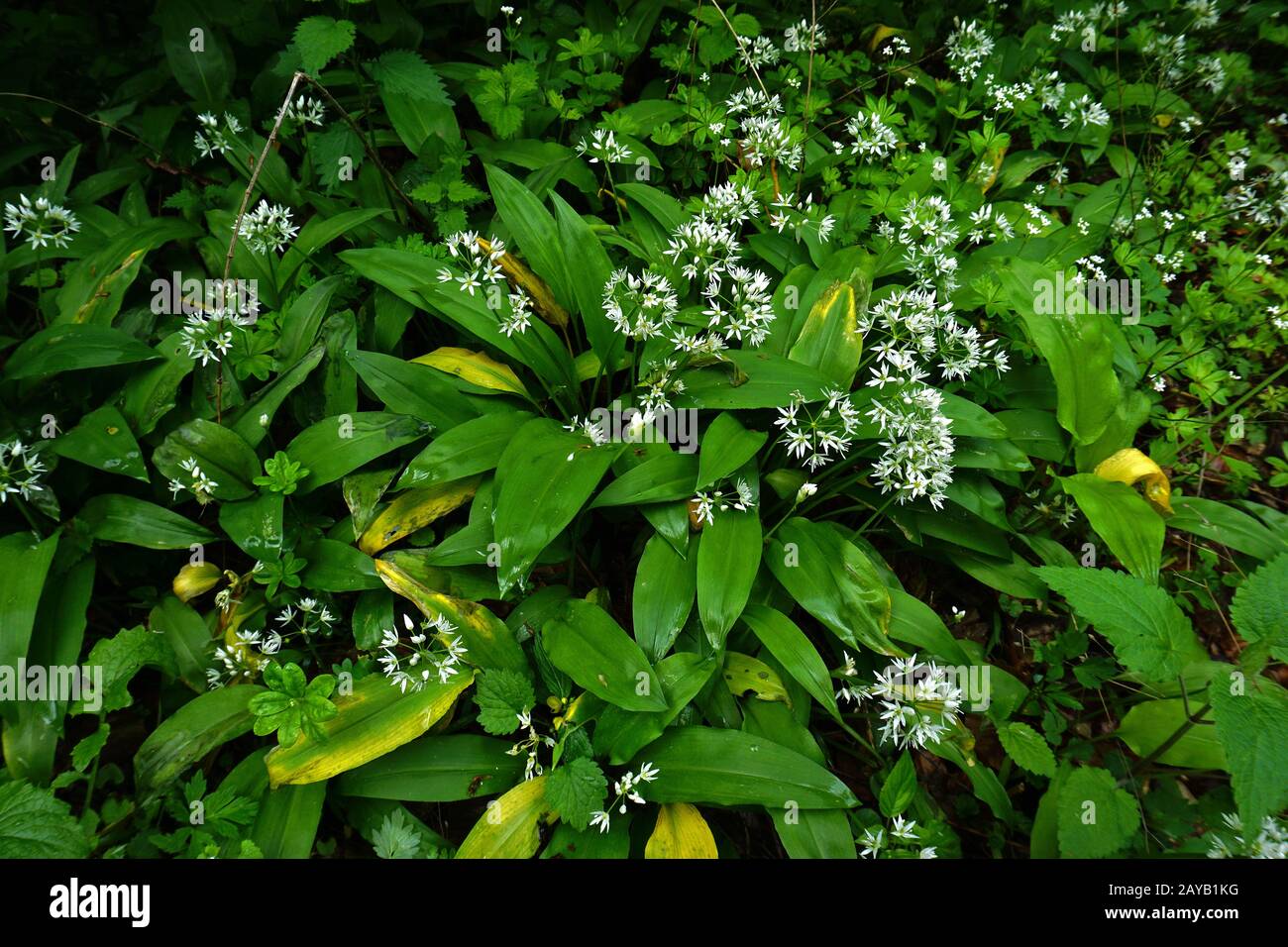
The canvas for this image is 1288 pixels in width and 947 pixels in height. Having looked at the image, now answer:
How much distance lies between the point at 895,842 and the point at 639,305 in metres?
2.21

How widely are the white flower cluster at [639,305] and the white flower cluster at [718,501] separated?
0.69 metres

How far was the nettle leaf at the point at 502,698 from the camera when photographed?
7.93ft

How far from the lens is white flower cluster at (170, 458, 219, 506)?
111 inches

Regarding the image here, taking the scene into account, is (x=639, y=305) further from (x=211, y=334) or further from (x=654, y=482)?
(x=211, y=334)

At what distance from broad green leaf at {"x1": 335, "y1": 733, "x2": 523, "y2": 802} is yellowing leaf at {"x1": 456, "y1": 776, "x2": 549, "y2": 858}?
0.45ft

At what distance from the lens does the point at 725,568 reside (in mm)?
2748

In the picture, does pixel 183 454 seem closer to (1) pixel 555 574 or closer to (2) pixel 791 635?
(1) pixel 555 574

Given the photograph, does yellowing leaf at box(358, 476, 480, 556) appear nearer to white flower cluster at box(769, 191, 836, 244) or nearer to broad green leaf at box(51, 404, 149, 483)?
broad green leaf at box(51, 404, 149, 483)

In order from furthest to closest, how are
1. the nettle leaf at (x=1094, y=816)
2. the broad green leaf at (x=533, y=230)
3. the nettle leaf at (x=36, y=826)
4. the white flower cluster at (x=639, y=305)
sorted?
the broad green leaf at (x=533, y=230), the white flower cluster at (x=639, y=305), the nettle leaf at (x=1094, y=816), the nettle leaf at (x=36, y=826)

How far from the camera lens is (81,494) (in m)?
3.12

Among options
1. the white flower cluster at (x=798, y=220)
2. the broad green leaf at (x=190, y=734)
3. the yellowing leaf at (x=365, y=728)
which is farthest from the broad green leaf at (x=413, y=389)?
the white flower cluster at (x=798, y=220)

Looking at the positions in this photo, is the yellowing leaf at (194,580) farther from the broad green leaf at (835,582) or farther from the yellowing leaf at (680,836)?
the broad green leaf at (835,582)
